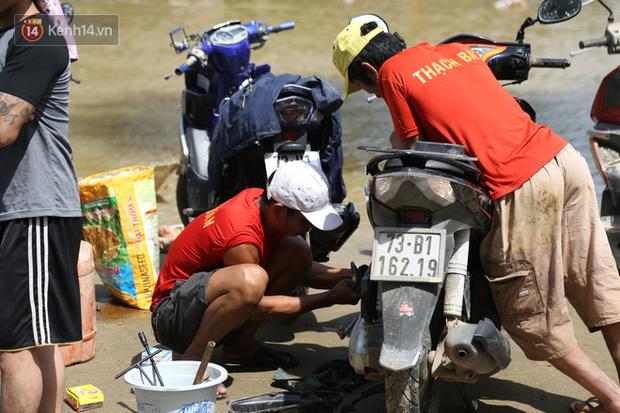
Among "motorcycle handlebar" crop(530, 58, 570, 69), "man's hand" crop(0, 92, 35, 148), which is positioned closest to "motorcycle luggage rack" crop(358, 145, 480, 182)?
"motorcycle handlebar" crop(530, 58, 570, 69)

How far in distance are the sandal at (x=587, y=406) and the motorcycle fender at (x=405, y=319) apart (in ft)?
2.91

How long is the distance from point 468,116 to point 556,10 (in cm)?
157

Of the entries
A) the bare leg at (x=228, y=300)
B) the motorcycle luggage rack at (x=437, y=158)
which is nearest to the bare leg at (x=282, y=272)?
the bare leg at (x=228, y=300)

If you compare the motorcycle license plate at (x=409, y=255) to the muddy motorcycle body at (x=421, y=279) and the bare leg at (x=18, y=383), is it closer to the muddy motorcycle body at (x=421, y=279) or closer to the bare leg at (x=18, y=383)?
the muddy motorcycle body at (x=421, y=279)

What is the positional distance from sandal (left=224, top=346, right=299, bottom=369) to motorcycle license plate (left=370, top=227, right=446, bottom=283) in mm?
1250

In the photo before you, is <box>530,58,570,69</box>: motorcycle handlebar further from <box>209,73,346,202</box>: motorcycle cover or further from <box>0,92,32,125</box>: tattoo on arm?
<box>0,92,32,125</box>: tattoo on arm

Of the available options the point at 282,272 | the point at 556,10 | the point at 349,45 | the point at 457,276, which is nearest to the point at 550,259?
the point at 457,276

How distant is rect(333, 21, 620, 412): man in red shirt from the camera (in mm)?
3924

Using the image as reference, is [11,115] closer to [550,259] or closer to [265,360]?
[265,360]

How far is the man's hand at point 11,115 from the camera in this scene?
3.36 m

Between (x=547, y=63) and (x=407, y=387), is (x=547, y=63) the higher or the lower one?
the higher one

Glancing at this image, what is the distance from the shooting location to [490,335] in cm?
374

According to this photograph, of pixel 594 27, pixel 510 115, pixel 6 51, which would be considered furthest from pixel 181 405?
pixel 594 27

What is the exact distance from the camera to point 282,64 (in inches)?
540
